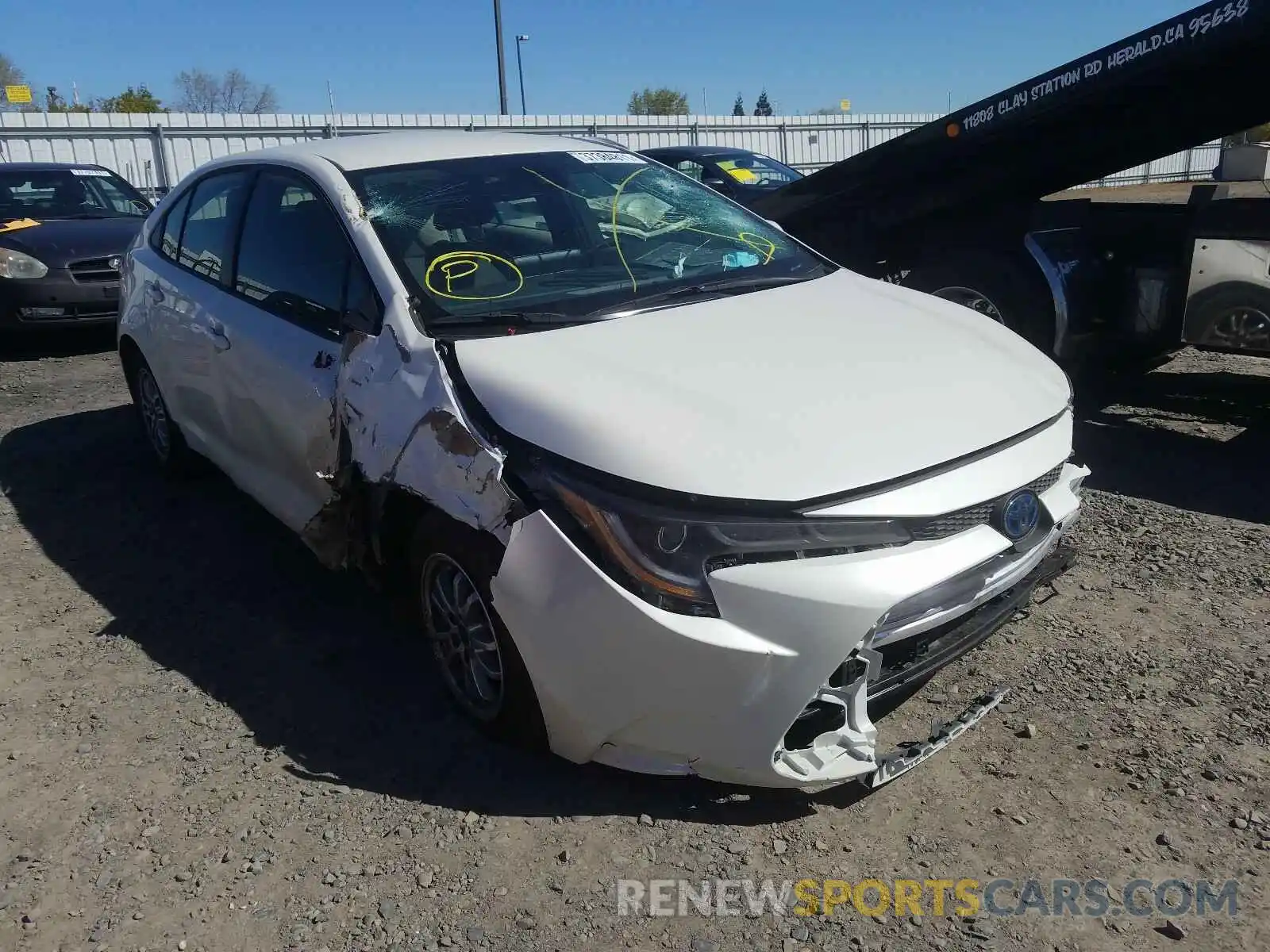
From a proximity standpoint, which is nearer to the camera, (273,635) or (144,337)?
(273,635)

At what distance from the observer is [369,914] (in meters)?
2.53

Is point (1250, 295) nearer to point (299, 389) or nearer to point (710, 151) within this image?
point (299, 389)

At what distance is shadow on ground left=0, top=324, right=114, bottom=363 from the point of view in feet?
30.8

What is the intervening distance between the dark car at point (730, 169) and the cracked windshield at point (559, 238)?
832 cm

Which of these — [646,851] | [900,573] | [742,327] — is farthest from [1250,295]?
[646,851]

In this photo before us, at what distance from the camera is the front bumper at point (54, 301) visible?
28.4 feet

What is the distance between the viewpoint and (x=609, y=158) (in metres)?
4.31

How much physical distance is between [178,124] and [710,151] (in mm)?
10975

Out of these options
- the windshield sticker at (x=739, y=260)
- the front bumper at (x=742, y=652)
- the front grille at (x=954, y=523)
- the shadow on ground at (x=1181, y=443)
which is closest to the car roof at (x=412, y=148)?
the windshield sticker at (x=739, y=260)

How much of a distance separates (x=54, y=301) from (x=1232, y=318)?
8624mm

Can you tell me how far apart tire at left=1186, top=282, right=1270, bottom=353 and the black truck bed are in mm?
896

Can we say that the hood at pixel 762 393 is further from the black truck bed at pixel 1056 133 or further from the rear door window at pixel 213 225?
the black truck bed at pixel 1056 133

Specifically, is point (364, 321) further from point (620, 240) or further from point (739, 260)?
point (739, 260)

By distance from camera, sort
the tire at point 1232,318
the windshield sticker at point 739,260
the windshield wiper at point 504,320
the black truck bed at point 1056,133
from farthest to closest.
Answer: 1. the tire at point 1232,318
2. the black truck bed at point 1056,133
3. the windshield sticker at point 739,260
4. the windshield wiper at point 504,320
